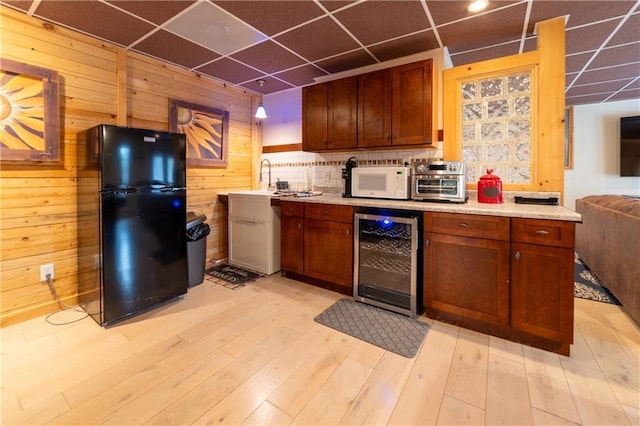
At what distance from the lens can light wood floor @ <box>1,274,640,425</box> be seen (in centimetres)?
146

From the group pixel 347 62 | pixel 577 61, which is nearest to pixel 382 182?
pixel 347 62

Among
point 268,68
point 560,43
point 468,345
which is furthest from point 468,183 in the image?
point 268,68

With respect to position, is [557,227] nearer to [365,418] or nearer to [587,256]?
[365,418]

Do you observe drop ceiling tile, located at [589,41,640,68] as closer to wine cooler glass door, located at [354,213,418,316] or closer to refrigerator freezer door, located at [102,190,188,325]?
wine cooler glass door, located at [354,213,418,316]

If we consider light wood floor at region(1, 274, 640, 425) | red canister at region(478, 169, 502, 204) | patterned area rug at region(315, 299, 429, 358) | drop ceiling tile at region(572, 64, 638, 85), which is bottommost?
light wood floor at region(1, 274, 640, 425)

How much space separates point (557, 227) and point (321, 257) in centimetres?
191

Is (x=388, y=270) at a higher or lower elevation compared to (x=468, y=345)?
higher

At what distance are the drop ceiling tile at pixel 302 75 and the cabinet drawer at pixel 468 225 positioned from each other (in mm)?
2170

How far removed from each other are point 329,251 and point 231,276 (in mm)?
1270

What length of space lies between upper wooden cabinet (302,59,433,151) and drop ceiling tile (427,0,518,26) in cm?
39

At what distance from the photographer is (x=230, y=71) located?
344 cm

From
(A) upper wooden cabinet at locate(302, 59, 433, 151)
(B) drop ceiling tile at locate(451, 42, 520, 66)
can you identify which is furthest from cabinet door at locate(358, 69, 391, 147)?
(B) drop ceiling tile at locate(451, 42, 520, 66)

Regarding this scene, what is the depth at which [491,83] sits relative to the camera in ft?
8.81

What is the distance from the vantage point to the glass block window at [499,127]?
8.45 feet
